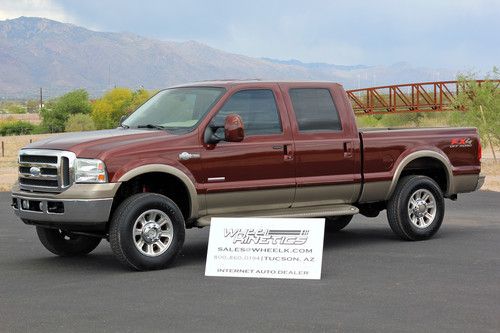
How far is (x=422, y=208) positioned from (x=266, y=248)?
3381 mm

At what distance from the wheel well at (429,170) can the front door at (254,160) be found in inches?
86.7

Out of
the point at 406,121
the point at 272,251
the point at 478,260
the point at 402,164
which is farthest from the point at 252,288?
the point at 406,121

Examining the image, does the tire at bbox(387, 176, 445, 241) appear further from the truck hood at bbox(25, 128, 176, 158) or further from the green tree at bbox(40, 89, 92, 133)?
the green tree at bbox(40, 89, 92, 133)

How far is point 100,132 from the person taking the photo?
11.7 meters

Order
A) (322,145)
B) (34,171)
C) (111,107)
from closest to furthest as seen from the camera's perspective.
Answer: (34,171), (322,145), (111,107)

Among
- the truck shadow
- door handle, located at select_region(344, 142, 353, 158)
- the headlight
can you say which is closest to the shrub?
the truck shadow

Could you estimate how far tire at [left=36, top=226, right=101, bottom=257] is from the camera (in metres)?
12.4

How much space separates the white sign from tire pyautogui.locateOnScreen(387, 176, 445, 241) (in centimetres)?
263

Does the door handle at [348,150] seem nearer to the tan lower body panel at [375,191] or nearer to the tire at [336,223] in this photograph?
the tan lower body panel at [375,191]

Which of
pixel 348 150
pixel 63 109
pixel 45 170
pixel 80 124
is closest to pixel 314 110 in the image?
pixel 348 150

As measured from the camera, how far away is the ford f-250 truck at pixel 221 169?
35.5ft

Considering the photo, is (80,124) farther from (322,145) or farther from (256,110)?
(256,110)

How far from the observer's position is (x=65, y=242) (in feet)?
41.1

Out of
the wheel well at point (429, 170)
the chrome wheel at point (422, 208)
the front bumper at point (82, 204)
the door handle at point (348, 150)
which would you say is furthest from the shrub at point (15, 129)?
the front bumper at point (82, 204)
